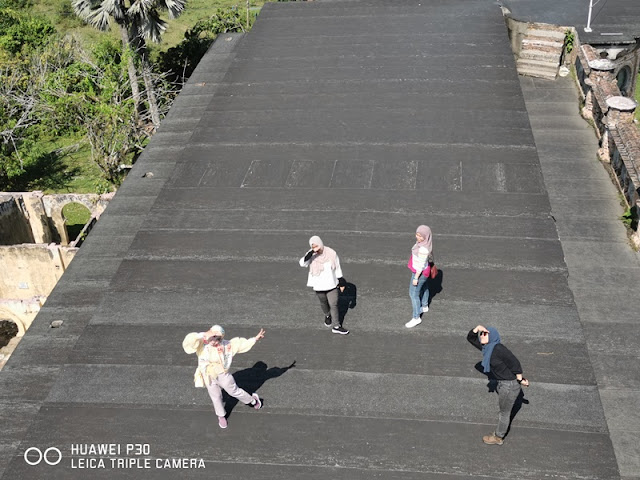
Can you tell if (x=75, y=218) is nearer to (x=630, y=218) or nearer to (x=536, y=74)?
(x=536, y=74)

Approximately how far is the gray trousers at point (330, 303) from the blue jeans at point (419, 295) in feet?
4.35

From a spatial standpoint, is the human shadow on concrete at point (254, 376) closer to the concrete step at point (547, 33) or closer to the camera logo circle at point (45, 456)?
the camera logo circle at point (45, 456)

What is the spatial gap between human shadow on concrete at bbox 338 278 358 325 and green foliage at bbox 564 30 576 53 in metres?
15.0

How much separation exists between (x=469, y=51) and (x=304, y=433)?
53.7ft

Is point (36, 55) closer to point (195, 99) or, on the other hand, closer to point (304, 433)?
point (195, 99)

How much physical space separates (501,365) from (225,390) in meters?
4.15

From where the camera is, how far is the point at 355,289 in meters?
14.8

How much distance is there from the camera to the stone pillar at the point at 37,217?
27203 mm

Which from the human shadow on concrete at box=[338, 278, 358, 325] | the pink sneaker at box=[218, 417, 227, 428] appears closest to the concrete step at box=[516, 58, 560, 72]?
the human shadow on concrete at box=[338, 278, 358, 325]

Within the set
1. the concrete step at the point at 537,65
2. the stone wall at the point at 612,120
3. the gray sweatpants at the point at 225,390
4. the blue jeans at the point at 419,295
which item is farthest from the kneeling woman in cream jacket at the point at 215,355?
the concrete step at the point at 537,65

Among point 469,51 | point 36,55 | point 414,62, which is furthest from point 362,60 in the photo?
point 36,55

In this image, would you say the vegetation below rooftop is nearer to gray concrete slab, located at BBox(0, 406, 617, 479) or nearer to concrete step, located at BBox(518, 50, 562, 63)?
concrete step, located at BBox(518, 50, 562, 63)

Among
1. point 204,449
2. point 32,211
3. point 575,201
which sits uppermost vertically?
point 204,449

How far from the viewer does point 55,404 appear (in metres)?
12.7
